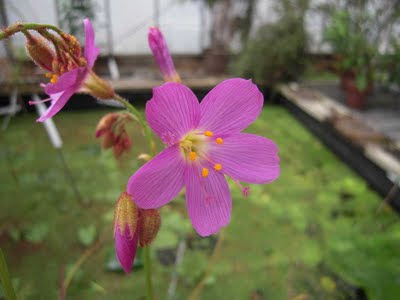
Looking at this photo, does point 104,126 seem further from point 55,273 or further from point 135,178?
point 55,273

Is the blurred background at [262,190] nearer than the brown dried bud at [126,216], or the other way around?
the brown dried bud at [126,216]

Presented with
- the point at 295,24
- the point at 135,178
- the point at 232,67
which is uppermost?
the point at 135,178

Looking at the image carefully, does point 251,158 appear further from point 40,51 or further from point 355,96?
point 355,96

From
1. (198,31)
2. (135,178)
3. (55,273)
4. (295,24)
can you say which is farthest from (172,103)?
(198,31)

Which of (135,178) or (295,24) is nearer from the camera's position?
(135,178)

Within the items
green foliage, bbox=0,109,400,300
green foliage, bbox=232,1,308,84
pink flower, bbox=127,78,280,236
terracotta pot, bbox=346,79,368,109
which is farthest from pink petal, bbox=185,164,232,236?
terracotta pot, bbox=346,79,368,109

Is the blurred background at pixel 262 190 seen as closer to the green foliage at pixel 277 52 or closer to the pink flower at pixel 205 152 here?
the green foliage at pixel 277 52

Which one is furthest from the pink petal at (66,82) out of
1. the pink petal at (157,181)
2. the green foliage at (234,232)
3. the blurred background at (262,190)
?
the green foliage at (234,232)
